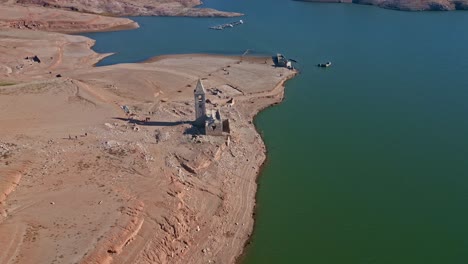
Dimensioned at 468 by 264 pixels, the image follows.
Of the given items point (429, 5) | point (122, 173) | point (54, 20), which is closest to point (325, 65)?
point (122, 173)

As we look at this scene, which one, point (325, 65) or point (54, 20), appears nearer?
point (325, 65)

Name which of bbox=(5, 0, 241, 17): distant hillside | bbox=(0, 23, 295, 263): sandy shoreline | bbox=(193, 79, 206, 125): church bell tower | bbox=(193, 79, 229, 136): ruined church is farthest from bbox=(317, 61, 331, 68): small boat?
bbox=(5, 0, 241, 17): distant hillside

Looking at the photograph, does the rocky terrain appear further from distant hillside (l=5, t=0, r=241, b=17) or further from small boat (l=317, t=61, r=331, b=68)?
small boat (l=317, t=61, r=331, b=68)

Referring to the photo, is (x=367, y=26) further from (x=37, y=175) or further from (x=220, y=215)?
(x=37, y=175)

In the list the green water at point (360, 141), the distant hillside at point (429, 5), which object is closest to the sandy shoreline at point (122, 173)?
the green water at point (360, 141)

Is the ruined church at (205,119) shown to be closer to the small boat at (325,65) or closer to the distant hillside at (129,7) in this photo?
the small boat at (325,65)

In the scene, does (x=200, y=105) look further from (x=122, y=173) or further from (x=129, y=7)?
(x=129, y=7)
